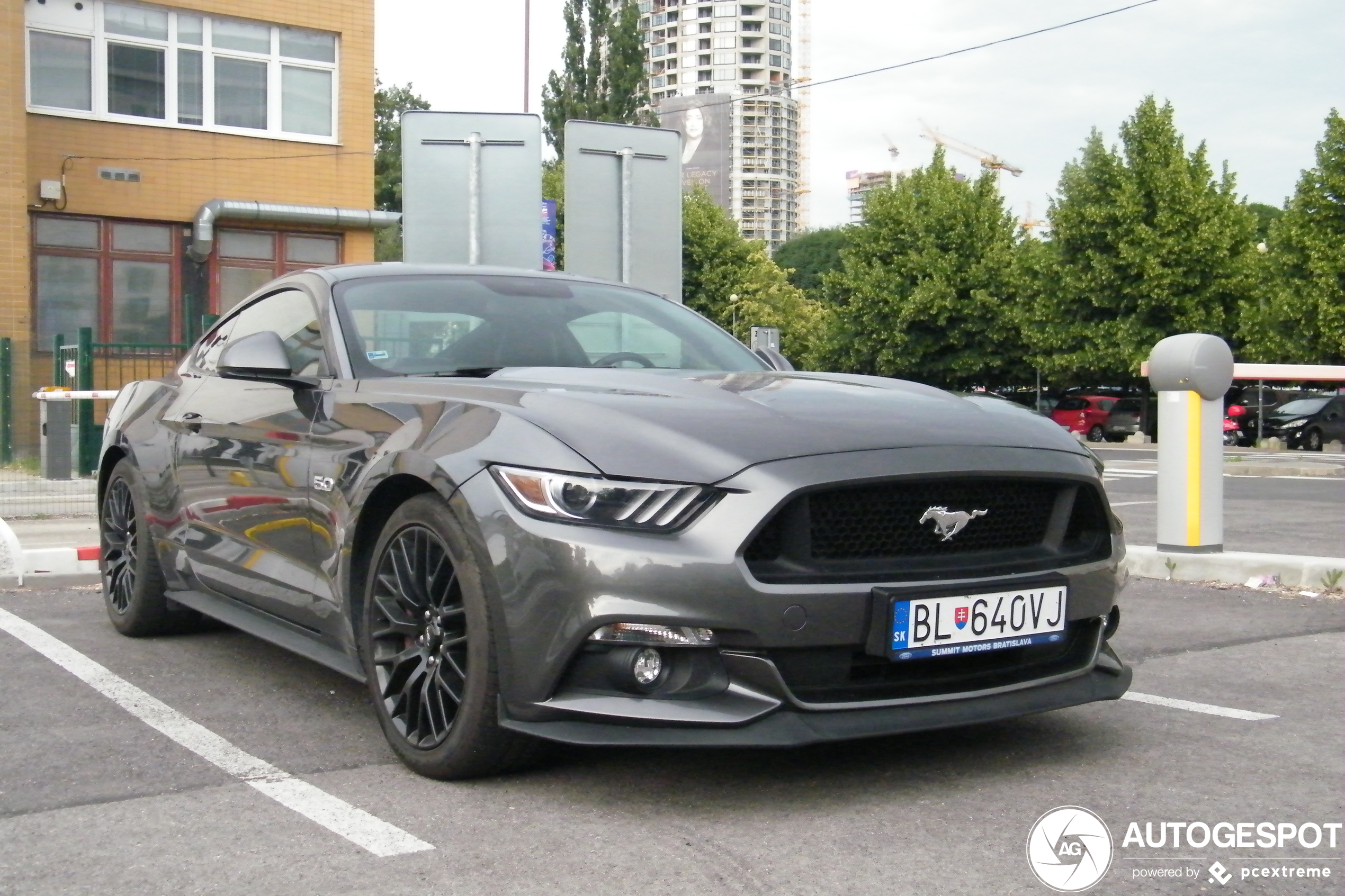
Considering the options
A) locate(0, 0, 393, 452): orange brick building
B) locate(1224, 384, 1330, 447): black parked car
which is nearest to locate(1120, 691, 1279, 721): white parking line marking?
locate(0, 0, 393, 452): orange brick building

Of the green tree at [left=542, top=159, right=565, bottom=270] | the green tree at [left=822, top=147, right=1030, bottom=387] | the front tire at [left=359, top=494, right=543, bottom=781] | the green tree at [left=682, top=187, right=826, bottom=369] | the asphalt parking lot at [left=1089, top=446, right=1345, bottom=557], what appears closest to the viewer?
the front tire at [left=359, top=494, right=543, bottom=781]

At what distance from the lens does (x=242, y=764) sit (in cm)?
400

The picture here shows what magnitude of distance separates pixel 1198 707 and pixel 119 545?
4.26 metres

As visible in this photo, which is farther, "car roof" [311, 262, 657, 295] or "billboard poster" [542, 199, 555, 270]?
"billboard poster" [542, 199, 555, 270]

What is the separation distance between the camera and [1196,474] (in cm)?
804

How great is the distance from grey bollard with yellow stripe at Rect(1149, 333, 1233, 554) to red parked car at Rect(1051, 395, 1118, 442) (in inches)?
1328

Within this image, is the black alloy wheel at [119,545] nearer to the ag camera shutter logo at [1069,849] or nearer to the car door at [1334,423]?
the ag camera shutter logo at [1069,849]

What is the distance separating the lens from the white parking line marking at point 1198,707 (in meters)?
4.49

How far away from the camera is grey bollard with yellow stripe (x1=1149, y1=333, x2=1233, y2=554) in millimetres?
8008

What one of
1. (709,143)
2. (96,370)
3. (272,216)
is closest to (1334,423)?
(272,216)

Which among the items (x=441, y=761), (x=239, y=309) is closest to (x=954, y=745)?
(x=441, y=761)

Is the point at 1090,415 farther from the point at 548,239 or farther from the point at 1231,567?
the point at 1231,567

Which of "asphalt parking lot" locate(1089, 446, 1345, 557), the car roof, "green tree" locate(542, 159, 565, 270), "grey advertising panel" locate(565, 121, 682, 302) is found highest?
"green tree" locate(542, 159, 565, 270)

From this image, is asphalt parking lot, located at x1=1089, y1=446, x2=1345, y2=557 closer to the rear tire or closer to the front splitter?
the front splitter
